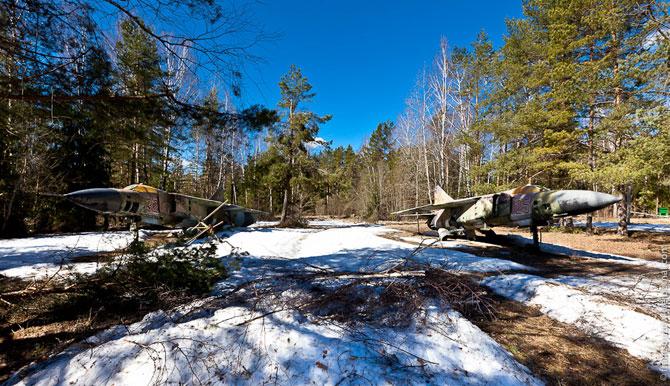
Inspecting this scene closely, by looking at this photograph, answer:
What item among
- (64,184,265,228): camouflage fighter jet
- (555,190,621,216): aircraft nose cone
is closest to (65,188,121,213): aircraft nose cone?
(64,184,265,228): camouflage fighter jet

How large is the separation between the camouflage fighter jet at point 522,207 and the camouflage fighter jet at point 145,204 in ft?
28.5

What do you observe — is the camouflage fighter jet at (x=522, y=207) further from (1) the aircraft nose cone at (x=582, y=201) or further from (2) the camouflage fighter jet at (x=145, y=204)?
(2) the camouflage fighter jet at (x=145, y=204)

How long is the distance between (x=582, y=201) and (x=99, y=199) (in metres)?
13.9

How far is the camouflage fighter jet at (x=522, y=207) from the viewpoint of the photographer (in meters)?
6.86

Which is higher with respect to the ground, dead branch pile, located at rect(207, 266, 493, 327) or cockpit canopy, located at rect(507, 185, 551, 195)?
cockpit canopy, located at rect(507, 185, 551, 195)

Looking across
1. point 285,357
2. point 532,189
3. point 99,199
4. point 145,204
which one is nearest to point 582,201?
point 532,189

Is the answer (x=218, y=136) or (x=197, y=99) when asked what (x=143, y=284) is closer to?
(x=218, y=136)

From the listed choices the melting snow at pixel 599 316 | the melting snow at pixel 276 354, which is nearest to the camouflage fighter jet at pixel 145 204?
the melting snow at pixel 276 354

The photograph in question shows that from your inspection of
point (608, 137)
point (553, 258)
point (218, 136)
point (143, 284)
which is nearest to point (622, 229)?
point (608, 137)

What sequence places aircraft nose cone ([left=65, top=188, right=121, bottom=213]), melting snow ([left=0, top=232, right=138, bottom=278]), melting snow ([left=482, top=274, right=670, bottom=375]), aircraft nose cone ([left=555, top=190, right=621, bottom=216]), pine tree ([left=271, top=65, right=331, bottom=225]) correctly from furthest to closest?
pine tree ([left=271, top=65, right=331, bottom=225])
aircraft nose cone ([left=65, top=188, right=121, bottom=213])
aircraft nose cone ([left=555, top=190, right=621, bottom=216])
melting snow ([left=0, top=232, right=138, bottom=278])
melting snow ([left=482, top=274, right=670, bottom=375])

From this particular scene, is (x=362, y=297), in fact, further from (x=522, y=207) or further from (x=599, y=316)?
(x=522, y=207)

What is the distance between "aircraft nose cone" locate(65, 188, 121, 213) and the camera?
7906 mm

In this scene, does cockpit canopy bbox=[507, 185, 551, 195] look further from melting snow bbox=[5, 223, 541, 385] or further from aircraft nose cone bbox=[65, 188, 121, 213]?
aircraft nose cone bbox=[65, 188, 121, 213]

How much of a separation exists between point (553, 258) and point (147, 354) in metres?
9.81
